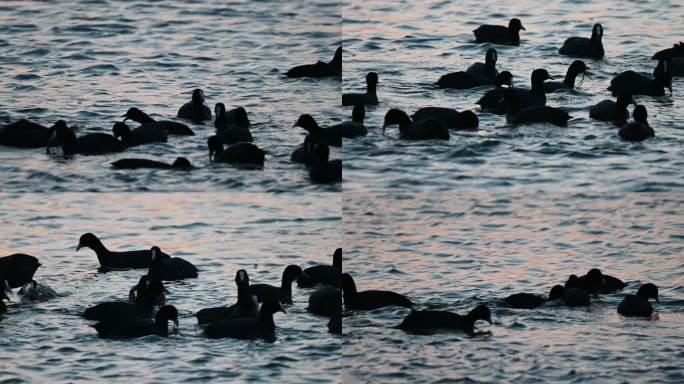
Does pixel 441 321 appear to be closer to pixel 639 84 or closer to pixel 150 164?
pixel 150 164

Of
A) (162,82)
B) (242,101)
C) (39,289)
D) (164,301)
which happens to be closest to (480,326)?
(164,301)

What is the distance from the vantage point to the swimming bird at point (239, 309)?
19688 millimetres

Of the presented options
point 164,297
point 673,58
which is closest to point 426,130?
point 164,297

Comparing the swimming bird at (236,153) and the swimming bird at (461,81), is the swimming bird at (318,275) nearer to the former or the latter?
the swimming bird at (236,153)

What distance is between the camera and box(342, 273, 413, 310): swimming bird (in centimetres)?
2009

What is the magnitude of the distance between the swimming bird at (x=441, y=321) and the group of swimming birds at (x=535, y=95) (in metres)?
4.20

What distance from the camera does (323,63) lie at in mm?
27438

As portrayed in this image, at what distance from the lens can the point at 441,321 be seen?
19062mm

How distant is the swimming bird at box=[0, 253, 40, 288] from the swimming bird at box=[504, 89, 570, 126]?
22.6 ft

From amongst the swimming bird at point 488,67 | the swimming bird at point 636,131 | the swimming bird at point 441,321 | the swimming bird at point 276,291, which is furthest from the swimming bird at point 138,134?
the swimming bird at point 636,131

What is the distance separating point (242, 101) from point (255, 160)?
357cm

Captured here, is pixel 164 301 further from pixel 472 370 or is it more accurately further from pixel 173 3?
pixel 173 3

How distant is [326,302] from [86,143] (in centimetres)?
473

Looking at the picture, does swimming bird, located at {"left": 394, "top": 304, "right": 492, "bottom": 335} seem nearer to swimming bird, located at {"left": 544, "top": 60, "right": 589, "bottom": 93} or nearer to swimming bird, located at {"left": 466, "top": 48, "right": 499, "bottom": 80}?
swimming bird, located at {"left": 544, "top": 60, "right": 589, "bottom": 93}
